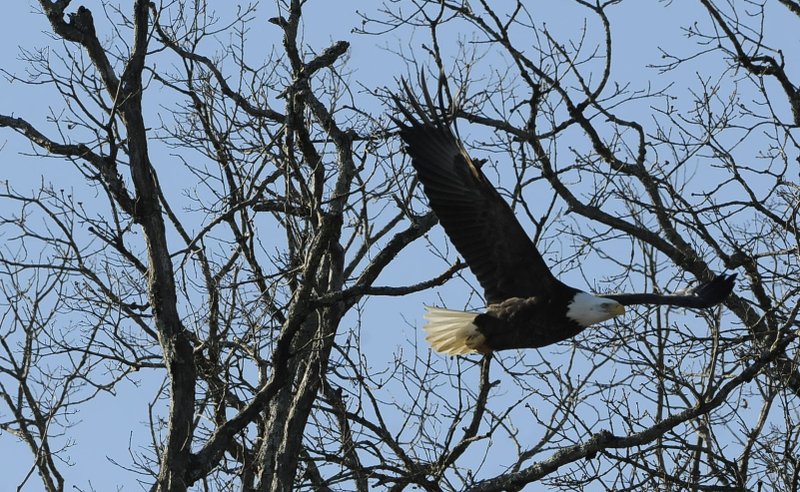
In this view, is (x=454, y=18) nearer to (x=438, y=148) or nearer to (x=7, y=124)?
(x=438, y=148)

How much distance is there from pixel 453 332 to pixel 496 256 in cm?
51

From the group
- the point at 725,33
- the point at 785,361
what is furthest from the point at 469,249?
the point at 725,33

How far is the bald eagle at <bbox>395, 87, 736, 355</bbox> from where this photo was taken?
23.0ft

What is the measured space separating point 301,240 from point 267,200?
0.95 feet

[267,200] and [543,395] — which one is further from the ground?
[267,200]

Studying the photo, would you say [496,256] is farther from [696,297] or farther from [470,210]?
[696,297]

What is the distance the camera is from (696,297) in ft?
23.0

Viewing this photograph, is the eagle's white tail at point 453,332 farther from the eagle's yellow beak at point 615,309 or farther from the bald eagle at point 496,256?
the eagle's yellow beak at point 615,309

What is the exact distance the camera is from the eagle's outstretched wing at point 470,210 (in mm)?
7035

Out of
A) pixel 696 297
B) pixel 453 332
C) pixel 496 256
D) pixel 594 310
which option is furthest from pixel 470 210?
pixel 696 297

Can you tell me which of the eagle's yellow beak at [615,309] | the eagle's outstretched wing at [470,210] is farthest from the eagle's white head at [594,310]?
the eagle's outstretched wing at [470,210]

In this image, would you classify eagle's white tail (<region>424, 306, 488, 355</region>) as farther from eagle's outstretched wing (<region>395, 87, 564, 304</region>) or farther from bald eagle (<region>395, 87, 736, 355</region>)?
eagle's outstretched wing (<region>395, 87, 564, 304</region>)

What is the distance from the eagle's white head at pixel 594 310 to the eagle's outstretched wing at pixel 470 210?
0.24 meters

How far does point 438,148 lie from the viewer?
707 cm
